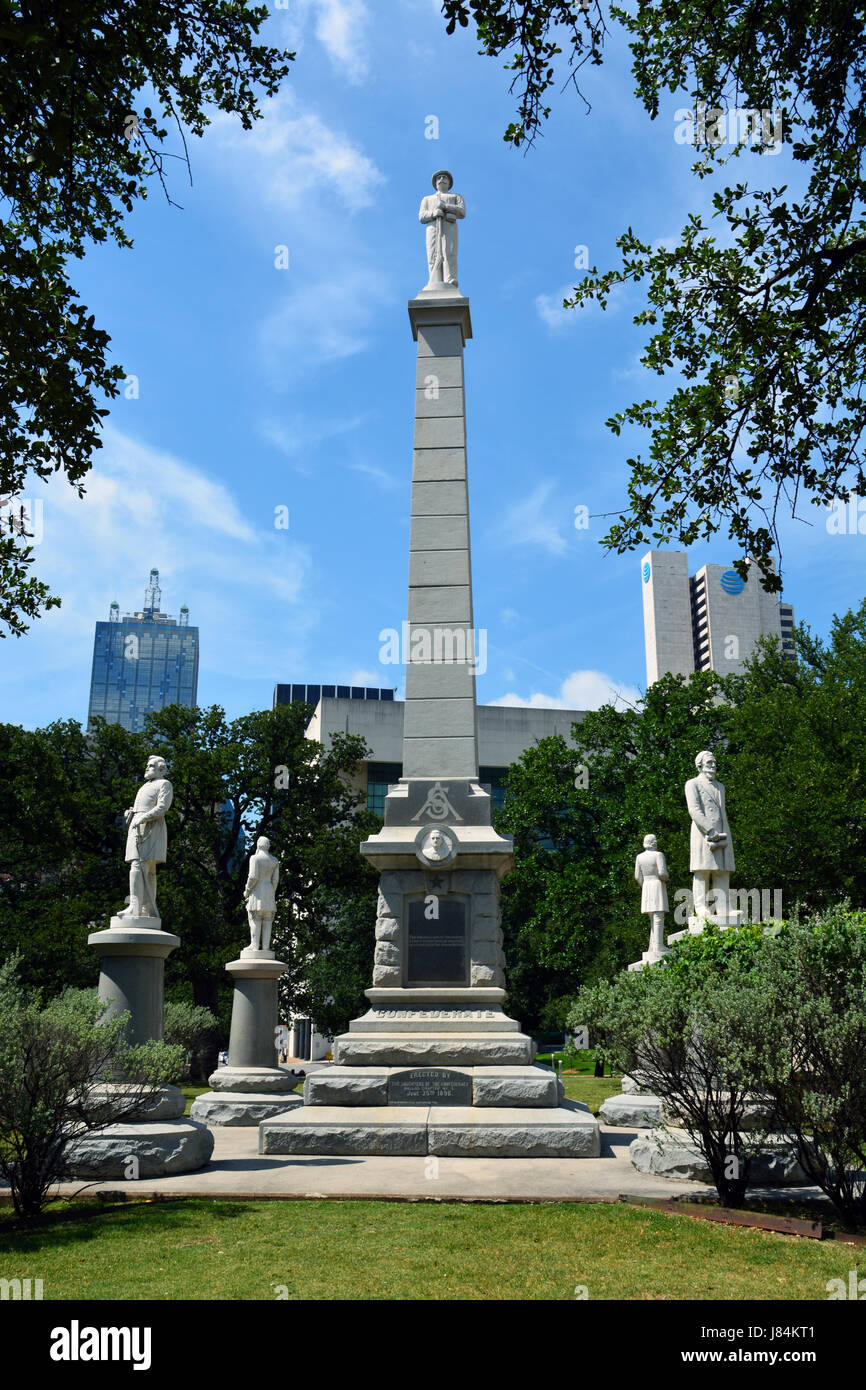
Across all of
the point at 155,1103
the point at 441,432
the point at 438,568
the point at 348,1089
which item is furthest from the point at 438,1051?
the point at 441,432

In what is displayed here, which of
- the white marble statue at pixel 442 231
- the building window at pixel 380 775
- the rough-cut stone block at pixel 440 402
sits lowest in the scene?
the rough-cut stone block at pixel 440 402

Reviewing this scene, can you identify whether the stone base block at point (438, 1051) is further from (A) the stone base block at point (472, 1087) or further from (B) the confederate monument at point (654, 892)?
(B) the confederate monument at point (654, 892)

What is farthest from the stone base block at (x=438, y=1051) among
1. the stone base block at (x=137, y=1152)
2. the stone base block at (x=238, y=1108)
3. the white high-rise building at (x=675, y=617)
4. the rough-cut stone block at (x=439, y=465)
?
the white high-rise building at (x=675, y=617)

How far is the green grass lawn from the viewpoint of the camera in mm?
5848

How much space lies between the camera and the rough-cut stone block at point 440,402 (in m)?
15.8

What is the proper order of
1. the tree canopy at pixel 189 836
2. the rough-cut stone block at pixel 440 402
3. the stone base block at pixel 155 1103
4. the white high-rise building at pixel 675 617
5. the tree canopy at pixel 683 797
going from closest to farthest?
the stone base block at pixel 155 1103
the rough-cut stone block at pixel 440 402
the tree canopy at pixel 683 797
the tree canopy at pixel 189 836
the white high-rise building at pixel 675 617

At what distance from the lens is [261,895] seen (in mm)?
19406

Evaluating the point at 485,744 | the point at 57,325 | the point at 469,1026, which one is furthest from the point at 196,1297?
the point at 485,744

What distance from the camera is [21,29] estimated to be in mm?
5262

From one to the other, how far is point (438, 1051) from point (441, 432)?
9.10m

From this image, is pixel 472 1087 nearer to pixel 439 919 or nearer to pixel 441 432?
pixel 439 919

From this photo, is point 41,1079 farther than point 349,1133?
No

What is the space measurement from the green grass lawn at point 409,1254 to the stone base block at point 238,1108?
8454 mm

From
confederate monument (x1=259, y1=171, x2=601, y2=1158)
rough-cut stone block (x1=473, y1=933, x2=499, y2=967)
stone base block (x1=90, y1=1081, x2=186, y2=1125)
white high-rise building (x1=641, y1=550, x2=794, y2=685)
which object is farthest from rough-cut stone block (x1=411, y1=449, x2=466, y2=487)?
white high-rise building (x1=641, y1=550, x2=794, y2=685)
